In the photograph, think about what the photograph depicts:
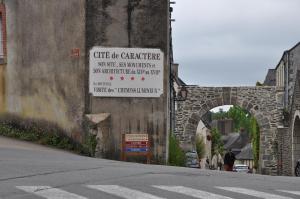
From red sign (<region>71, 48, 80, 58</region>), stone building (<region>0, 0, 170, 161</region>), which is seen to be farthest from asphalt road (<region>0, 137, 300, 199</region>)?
red sign (<region>71, 48, 80, 58</region>)

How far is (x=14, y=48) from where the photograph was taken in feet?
67.6

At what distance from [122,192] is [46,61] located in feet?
34.7

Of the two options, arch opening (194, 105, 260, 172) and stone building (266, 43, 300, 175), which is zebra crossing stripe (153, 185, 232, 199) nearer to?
stone building (266, 43, 300, 175)

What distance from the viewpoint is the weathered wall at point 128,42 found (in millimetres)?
19172

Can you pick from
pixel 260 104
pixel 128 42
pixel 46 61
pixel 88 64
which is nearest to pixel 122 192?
pixel 88 64

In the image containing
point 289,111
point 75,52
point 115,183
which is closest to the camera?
point 115,183

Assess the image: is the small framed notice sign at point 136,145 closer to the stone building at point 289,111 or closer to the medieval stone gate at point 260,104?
the stone building at point 289,111

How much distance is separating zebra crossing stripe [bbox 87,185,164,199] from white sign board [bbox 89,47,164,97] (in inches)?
345

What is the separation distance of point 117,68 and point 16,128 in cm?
368

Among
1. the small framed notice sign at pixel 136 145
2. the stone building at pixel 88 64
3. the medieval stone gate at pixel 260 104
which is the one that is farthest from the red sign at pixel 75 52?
the medieval stone gate at pixel 260 104

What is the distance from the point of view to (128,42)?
63.0ft

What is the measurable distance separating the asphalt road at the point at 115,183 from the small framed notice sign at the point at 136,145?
456 centimetres

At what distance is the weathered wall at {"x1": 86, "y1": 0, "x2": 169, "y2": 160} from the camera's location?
19.2m

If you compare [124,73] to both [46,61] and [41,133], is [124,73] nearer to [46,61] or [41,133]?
[46,61]
